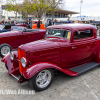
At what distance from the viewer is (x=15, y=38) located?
22.3 ft

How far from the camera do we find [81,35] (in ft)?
14.5

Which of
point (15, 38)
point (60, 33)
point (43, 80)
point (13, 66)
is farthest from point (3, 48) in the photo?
point (43, 80)

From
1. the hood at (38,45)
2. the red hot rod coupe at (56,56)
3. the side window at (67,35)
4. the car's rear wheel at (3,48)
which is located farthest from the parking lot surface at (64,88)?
the car's rear wheel at (3,48)

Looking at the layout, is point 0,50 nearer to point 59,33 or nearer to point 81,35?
point 59,33

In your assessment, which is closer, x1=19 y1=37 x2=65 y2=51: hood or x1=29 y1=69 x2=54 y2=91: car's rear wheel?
x1=29 y1=69 x2=54 y2=91: car's rear wheel

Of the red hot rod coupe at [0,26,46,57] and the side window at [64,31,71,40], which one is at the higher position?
the side window at [64,31,71,40]

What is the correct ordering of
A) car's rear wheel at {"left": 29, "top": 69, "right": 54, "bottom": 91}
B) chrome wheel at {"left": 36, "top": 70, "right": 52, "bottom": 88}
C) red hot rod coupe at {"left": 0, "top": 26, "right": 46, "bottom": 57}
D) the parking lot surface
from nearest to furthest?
the parking lot surface → car's rear wheel at {"left": 29, "top": 69, "right": 54, "bottom": 91} → chrome wheel at {"left": 36, "top": 70, "right": 52, "bottom": 88} → red hot rod coupe at {"left": 0, "top": 26, "right": 46, "bottom": 57}

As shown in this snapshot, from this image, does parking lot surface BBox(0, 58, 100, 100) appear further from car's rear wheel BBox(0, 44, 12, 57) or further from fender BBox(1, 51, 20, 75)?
Result: car's rear wheel BBox(0, 44, 12, 57)

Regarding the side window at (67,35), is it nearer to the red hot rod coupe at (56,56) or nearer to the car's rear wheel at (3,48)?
the red hot rod coupe at (56,56)

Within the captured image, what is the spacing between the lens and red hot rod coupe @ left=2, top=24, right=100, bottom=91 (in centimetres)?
314

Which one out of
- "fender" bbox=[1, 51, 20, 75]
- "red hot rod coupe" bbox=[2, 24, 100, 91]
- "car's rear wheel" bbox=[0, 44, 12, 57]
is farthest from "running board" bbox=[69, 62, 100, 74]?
"car's rear wheel" bbox=[0, 44, 12, 57]

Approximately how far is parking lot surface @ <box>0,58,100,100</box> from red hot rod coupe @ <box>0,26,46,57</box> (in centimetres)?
229

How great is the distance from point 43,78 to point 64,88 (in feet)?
2.11

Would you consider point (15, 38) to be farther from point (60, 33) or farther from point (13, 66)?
point (60, 33)
